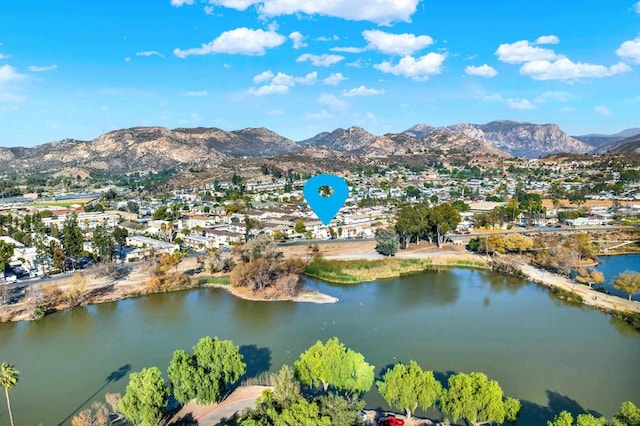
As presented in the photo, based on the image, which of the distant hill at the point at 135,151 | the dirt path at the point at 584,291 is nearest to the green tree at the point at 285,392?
the dirt path at the point at 584,291

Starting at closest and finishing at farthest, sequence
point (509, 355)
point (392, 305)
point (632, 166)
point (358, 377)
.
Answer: point (358, 377) < point (509, 355) < point (392, 305) < point (632, 166)

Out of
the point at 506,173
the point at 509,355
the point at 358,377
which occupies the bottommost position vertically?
the point at 509,355

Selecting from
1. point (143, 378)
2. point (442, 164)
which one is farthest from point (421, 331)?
point (442, 164)

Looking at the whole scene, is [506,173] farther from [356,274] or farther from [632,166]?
[356,274]

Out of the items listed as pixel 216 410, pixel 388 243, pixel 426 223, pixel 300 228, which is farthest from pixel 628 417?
pixel 300 228

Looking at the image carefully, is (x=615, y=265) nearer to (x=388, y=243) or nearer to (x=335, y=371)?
(x=388, y=243)

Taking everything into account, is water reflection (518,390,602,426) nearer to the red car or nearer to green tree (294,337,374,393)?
the red car

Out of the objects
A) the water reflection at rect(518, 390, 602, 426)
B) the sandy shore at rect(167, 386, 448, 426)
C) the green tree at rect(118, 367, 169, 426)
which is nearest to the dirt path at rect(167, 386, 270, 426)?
the sandy shore at rect(167, 386, 448, 426)
